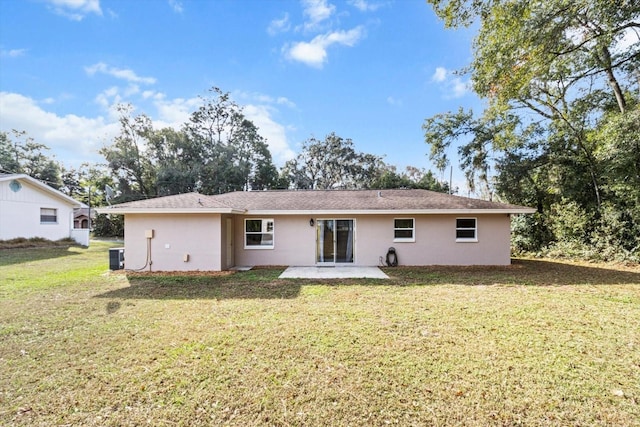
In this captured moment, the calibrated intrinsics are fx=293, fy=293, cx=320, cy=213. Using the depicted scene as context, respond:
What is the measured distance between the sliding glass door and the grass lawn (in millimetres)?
4417

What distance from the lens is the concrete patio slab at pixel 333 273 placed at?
925cm

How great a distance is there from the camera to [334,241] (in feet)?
38.8

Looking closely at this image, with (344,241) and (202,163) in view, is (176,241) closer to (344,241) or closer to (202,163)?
(344,241)

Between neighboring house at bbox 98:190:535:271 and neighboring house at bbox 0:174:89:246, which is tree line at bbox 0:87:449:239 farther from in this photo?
neighboring house at bbox 98:190:535:271

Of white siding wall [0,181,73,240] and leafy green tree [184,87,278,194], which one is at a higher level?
leafy green tree [184,87,278,194]

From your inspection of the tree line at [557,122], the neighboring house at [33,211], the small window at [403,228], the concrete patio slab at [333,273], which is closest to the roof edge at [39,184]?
the neighboring house at [33,211]

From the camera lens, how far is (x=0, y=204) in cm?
1652

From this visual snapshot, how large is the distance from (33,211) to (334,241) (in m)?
19.6

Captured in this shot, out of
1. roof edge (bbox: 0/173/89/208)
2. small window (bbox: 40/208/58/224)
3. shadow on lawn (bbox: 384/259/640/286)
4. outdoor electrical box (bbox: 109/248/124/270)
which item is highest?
roof edge (bbox: 0/173/89/208)

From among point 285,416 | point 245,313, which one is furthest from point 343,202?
point 285,416

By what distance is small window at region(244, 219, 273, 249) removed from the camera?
11766 mm

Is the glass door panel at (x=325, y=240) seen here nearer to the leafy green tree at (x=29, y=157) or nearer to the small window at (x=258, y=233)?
the small window at (x=258, y=233)

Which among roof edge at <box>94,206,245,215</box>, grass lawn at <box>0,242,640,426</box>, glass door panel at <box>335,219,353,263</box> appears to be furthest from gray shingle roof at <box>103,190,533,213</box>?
grass lawn at <box>0,242,640,426</box>

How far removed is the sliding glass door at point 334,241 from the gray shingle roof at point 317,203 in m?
0.78
